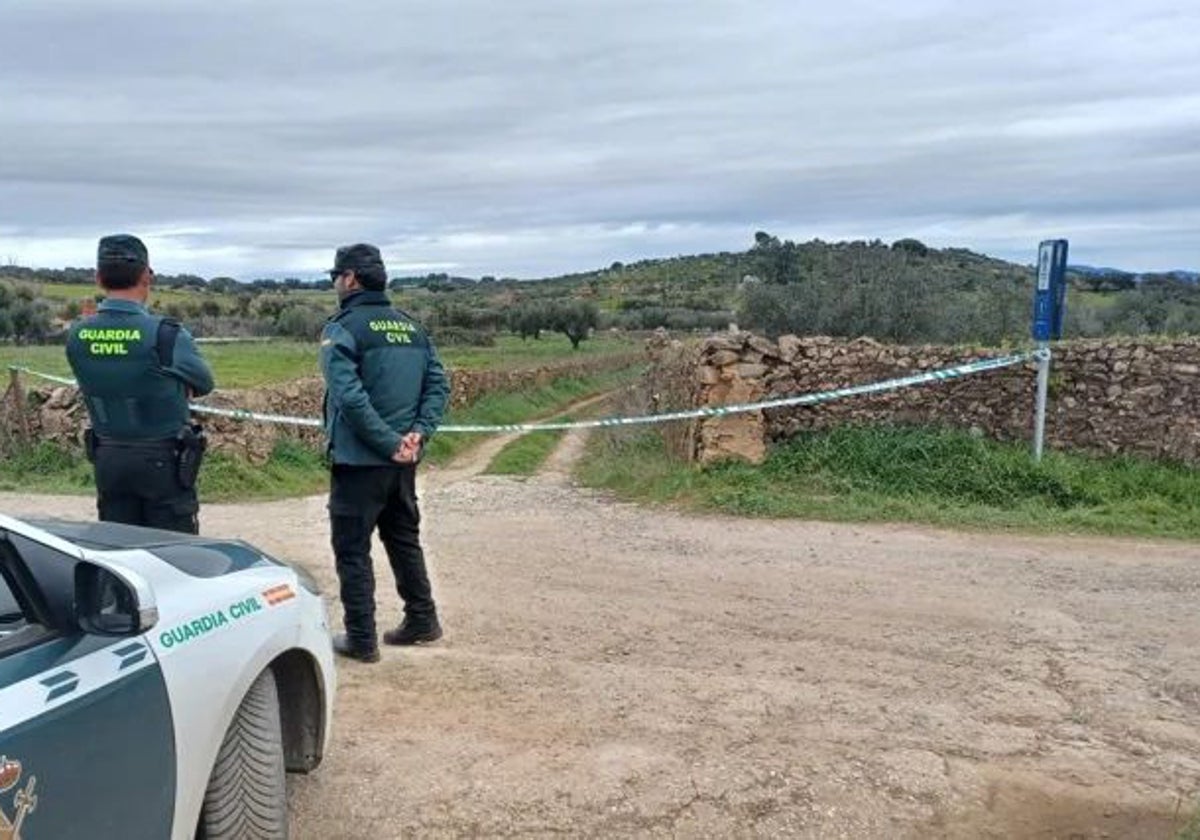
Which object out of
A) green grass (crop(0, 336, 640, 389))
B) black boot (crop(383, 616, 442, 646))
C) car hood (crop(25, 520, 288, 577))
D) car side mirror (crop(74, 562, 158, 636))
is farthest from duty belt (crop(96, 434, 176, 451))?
green grass (crop(0, 336, 640, 389))

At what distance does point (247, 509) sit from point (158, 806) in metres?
8.35

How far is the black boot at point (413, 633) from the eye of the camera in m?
5.91

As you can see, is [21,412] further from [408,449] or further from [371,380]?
[408,449]

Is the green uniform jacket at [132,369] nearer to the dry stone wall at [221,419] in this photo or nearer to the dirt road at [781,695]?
the dirt road at [781,695]

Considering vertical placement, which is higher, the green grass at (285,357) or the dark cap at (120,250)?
the dark cap at (120,250)

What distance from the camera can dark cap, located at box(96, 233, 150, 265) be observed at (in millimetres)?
4898

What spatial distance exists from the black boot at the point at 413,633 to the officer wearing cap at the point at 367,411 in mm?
337

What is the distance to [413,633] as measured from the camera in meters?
5.91

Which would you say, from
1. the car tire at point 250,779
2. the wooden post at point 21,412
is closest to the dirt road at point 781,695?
the car tire at point 250,779

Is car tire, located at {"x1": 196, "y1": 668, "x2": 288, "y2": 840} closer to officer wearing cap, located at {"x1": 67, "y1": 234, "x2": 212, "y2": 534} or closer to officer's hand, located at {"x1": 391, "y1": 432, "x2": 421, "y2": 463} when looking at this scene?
officer wearing cap, located at {"x1": 67, "y1": 234, "x2": 212, "y2": 534}

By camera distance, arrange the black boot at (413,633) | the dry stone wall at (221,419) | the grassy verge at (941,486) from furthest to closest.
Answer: the dry stone wall at (221,419)
the grassy verge at (941,486)
the black boot at (413,633)

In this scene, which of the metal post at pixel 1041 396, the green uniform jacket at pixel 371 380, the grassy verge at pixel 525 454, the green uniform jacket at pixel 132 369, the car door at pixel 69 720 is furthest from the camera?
the grassy verge at pixel 525 454

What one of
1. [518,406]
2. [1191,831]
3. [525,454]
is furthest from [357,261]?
[518,406]

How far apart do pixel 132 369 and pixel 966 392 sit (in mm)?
7970
